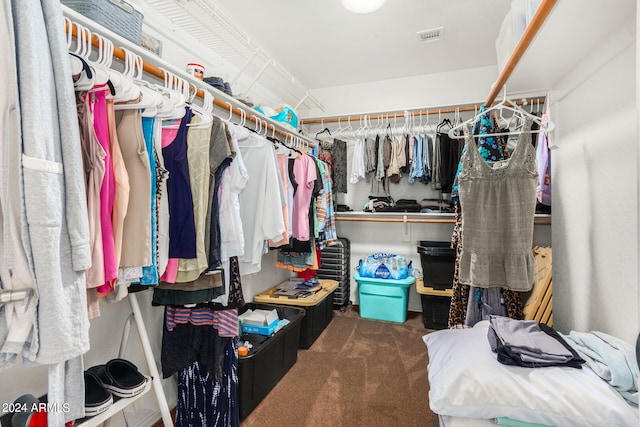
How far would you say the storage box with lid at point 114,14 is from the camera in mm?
1104

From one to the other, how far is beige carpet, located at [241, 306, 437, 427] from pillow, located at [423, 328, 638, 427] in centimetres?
74

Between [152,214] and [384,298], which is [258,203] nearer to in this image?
[152,214]

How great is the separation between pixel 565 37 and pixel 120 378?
225 cm

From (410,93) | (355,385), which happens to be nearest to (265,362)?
(355,385)

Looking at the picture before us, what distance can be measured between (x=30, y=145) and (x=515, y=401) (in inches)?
57.9

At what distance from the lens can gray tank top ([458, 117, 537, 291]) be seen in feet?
5.14

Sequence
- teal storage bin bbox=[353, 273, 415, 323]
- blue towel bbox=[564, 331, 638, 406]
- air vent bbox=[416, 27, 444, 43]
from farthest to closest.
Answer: teal storage bin bbox=[353, 273, 415, 323]
air vent bbox=[416, 27, 444, 43]
blue towel bbox=[564, 331, 638, 406]

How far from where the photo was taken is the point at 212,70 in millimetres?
2303

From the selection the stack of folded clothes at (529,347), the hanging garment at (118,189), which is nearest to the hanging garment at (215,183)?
the hanging garment at (118,189)

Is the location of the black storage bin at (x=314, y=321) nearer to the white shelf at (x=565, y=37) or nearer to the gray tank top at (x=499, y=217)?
the gray tank top at (x=499, y=217)

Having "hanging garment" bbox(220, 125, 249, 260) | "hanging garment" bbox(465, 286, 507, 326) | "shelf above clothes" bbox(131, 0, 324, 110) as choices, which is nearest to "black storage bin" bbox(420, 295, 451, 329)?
"hanging garment" bbox(465, 286, 507, 326)

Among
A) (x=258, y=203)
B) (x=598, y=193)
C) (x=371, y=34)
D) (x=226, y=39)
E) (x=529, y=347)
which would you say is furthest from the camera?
(x=371, y=34)

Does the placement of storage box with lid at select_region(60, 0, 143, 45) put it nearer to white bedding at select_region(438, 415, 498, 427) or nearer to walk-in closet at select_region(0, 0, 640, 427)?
walk-in closet at select_region(0, 0, 640, 427)

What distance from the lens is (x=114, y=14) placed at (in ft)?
3.84
